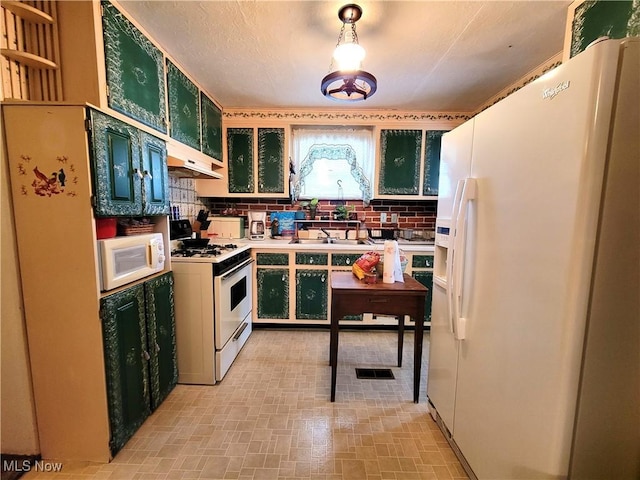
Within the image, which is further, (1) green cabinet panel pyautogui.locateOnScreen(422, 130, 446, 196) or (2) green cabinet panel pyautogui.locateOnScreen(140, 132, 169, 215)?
(1) green cabinet panel pyautogui.locateOnScreen(422, 130, 446, 196)

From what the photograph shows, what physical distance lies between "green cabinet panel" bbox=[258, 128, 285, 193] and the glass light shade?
5.39ft

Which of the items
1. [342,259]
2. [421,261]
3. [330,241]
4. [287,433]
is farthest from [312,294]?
[287,433]

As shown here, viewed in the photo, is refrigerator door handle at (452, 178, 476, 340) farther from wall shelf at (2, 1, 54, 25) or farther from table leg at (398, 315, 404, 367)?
wall shelf at (2, 1, 54, 25)

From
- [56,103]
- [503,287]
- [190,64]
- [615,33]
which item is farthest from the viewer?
[190,64]

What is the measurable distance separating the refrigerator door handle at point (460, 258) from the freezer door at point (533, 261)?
29 millimetres

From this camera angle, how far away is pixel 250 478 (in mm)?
1367

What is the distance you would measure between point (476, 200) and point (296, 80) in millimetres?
1924

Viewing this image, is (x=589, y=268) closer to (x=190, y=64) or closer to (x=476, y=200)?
(x=476, y=200)

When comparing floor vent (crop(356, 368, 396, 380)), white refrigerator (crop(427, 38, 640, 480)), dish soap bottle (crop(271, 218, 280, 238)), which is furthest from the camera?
dish soap bottle (crop(271, 218, 280, 238))

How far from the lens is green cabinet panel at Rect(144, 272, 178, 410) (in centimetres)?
172

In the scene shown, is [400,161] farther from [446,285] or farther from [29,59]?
[29,59]

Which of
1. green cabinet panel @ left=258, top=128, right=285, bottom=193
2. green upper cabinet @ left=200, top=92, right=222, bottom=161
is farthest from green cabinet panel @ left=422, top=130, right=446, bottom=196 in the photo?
green upper cabinet @ left=200, top=92, right=222, bottom=161

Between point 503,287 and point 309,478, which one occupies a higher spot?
point 503,287

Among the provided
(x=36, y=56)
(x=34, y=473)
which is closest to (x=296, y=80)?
(x=36, y=56)
